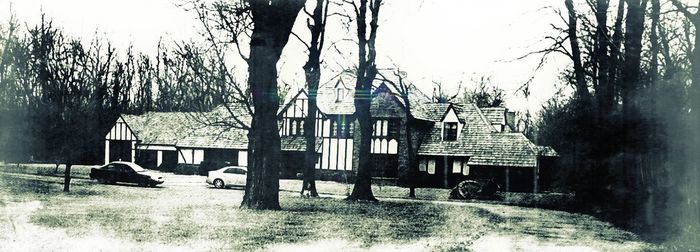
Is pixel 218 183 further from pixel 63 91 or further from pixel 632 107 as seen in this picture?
pixel 632 107

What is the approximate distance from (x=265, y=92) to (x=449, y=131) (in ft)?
78.7

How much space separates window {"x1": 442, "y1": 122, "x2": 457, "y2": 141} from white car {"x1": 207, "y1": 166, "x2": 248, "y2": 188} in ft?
45.6

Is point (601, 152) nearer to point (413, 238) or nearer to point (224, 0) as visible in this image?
point (413, 238)

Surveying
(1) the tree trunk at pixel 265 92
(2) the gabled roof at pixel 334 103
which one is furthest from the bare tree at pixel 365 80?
(2) the gabled roof at pixel 334 103

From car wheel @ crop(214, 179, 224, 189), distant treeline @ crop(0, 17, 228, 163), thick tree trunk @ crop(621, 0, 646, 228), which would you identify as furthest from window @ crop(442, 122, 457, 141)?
distant treeline @ crop(0, 17, 228, 163)

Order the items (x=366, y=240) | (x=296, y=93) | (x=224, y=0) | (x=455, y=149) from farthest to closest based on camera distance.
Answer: (x=455, y=149), (x=296, y=93), (x=224, y=0), (x=366, y=240)

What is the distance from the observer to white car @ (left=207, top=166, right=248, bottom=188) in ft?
A: 95.6

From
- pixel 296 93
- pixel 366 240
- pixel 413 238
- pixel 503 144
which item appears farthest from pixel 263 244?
pixel 503 144

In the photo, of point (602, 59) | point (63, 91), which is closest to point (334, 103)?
point (602, 59)

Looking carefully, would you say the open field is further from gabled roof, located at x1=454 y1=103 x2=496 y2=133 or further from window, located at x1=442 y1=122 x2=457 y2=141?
window, located at x1=442 y1=122 x2=457 y2=141

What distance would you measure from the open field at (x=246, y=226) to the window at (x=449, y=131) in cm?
1893

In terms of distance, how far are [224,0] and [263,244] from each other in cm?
966

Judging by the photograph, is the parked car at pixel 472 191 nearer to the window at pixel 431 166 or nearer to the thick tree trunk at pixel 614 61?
the window at pixel 431 166

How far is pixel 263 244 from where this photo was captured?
423 inches
